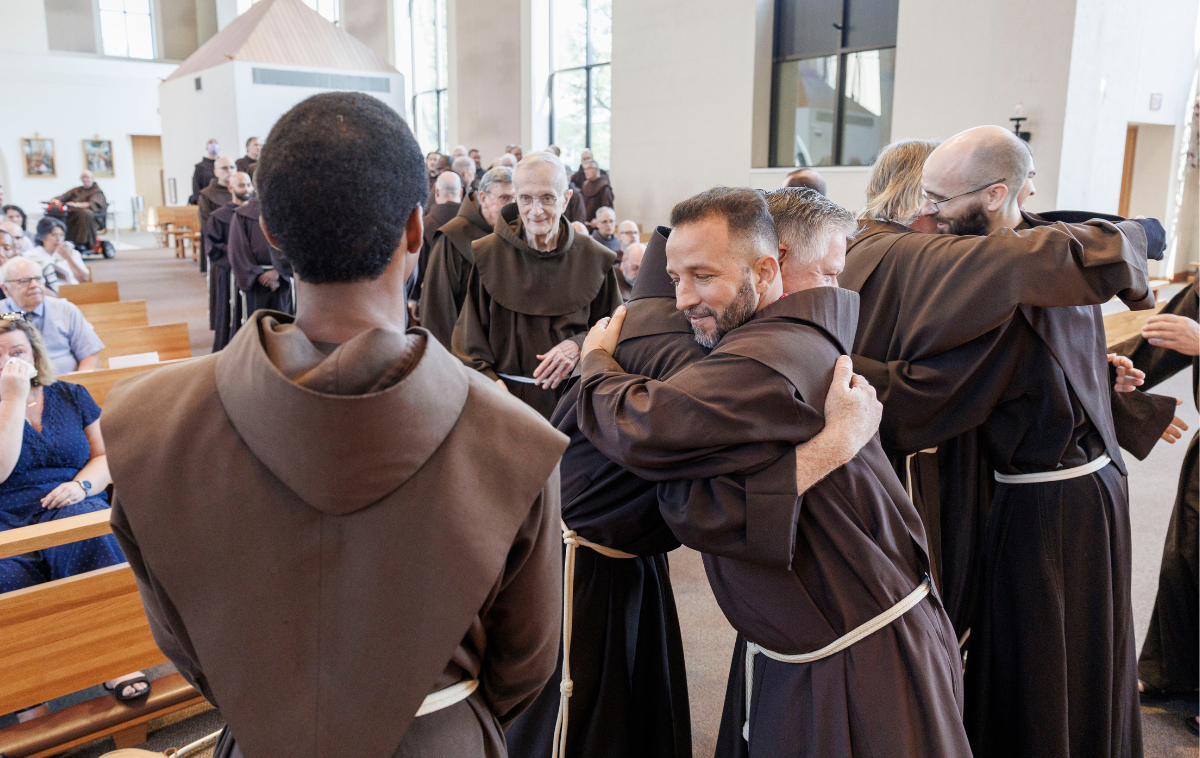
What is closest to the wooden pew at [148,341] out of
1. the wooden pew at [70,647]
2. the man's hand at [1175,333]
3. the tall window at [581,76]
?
the wooden pew at [70,647]

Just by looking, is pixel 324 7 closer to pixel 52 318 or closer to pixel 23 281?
pixel 23 281

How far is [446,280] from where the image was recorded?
384 cm

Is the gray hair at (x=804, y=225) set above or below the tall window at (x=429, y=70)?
below

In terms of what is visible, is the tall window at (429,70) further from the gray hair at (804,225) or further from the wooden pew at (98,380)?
the gray hair at (804,225)

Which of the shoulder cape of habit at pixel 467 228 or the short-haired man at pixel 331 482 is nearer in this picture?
the short-haired man at pixel 331 482

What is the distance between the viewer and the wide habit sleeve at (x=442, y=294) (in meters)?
3.82

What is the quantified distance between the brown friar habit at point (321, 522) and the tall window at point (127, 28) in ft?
92.0

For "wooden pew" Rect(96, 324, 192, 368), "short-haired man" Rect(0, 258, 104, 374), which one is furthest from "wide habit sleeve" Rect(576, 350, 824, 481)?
"wooden pew" Rect(96, 324, 192, 368)

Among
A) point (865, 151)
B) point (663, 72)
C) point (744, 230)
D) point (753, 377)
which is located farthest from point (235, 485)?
point (663, 72)

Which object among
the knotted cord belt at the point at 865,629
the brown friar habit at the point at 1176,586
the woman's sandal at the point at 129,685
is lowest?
the woman's sandal at the point at 129,685

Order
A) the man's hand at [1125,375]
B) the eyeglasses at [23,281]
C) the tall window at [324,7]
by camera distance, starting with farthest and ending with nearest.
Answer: the tall window at [324,7]
the eyeglasses at [23,281]
the man's hand at [1125,375]

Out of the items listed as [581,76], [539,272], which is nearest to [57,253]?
[539,272]

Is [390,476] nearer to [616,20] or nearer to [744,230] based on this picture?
[744,230]

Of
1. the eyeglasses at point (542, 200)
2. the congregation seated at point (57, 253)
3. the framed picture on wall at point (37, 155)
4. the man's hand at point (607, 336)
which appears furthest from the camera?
the framed picture on wall at point (37, 155)
